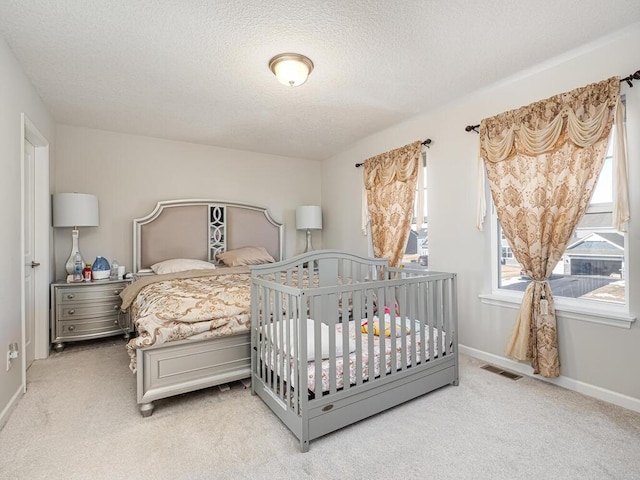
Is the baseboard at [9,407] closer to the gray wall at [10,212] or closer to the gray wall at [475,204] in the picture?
the gray wall at [10,212]

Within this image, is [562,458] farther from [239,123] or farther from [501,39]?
[239,123]

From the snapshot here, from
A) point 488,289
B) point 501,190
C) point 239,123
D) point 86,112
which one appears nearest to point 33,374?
point 86,112

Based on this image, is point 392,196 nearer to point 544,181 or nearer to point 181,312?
point 544,181

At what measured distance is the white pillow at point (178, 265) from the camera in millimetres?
3719

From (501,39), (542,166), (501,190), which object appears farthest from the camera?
(501,190)

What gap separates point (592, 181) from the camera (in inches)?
86.7

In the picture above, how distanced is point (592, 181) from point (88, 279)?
15.0ft

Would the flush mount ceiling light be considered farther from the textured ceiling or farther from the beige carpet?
the beige carpet

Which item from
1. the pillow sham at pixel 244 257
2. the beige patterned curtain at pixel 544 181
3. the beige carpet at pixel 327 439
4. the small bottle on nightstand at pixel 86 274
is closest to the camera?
the beige carpet at pixel 327 439

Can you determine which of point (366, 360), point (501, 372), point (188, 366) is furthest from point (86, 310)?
point (501, 372)

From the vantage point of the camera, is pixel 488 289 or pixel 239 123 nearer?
pixel 488 289

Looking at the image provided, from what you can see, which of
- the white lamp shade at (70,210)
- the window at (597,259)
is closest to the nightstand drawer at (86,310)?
the white lamp shade at (70,210)

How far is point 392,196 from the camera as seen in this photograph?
3.77 m

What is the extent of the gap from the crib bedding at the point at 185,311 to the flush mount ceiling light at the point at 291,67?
65.5 inches
